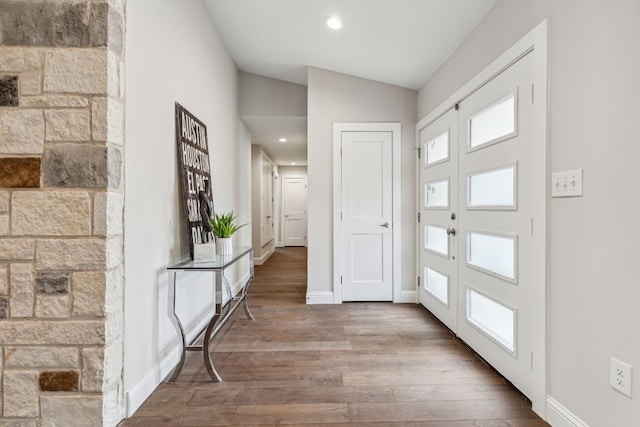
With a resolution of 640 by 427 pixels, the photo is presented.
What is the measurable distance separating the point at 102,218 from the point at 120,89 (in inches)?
24.2

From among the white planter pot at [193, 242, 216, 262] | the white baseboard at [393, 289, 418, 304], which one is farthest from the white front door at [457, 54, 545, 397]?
the white planter pot at [193, 242, 216, 262]

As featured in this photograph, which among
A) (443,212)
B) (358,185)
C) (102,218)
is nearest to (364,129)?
(358,185)

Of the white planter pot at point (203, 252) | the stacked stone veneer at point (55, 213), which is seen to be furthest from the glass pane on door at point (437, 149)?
the stacked stone veneer at point (55, 213)

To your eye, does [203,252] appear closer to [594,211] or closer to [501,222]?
[501,222]

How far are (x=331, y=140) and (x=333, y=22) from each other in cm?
115

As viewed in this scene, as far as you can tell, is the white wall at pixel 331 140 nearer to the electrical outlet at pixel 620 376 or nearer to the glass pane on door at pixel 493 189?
the glass pane on door at pixel 493 189

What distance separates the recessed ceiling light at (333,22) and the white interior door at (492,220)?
47.1 inches

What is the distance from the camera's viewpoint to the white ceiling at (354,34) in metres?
2.34

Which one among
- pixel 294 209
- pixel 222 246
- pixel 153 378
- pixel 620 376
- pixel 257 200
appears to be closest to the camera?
pixel 620 376

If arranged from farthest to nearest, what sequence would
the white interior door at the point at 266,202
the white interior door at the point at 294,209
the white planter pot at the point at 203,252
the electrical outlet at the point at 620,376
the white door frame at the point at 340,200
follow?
the white interior door at the point at 294,209, the white interior door at the point at 266,202, the white door frame at the point at 340,200, the white planter pot at the point at 203,252, the electrical outlet at the point at 620,376

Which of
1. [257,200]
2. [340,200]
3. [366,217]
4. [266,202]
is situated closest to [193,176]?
[340,200]

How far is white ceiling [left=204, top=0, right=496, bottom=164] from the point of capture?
92.0 inches

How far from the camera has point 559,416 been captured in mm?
1475

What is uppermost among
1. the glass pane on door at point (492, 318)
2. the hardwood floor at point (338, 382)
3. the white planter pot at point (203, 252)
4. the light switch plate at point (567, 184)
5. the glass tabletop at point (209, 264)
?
the light switch plate at point (567, 184)
